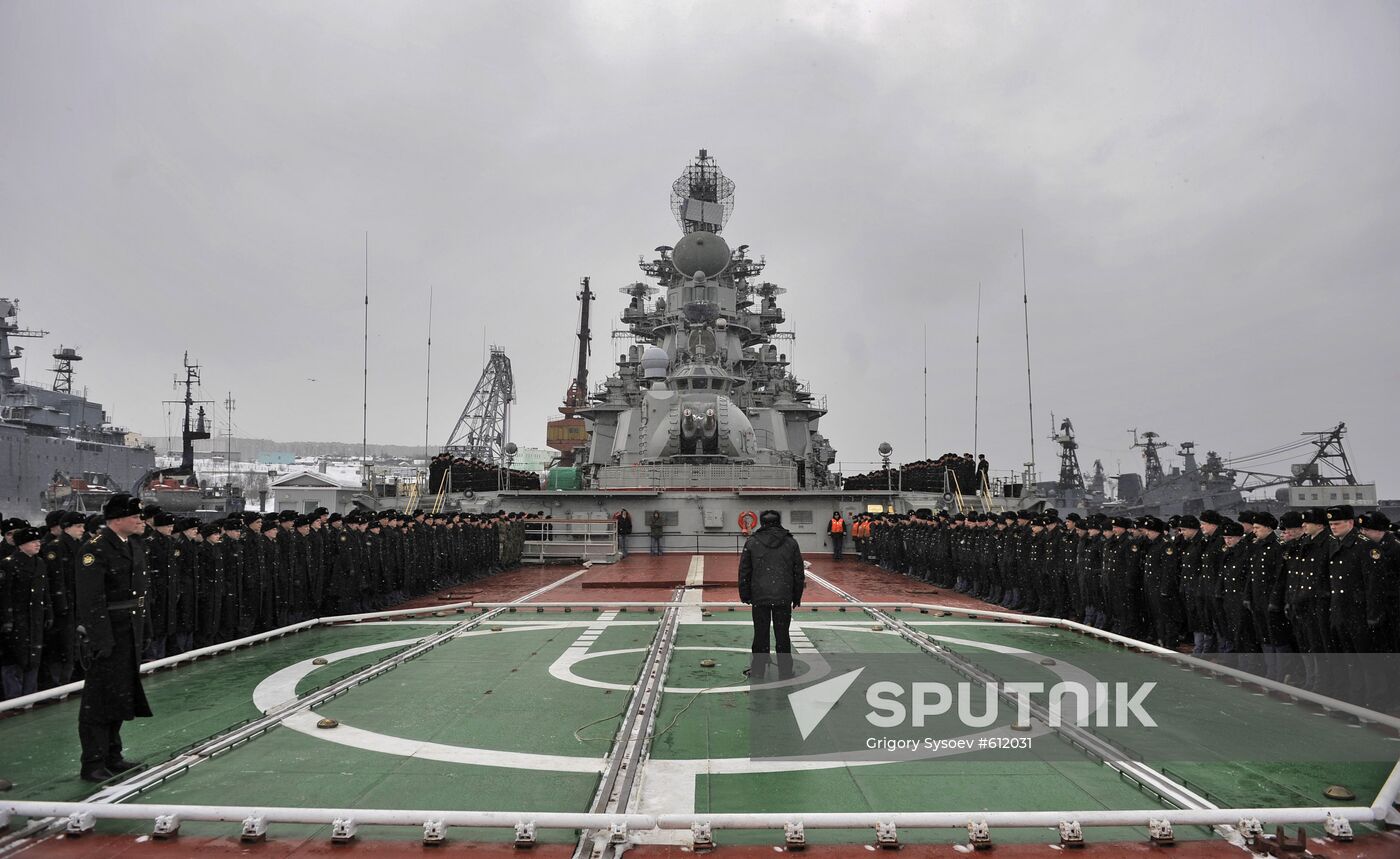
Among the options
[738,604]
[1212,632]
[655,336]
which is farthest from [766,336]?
[1212,632]

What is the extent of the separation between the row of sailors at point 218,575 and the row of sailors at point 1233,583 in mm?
7763

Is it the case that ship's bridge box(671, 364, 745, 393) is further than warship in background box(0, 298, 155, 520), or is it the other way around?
warship in background box(0, 298, 155, 520)

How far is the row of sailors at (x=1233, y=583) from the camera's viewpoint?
5.59m

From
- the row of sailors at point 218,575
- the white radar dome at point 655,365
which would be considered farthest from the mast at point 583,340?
the row of sailors at point 218,575

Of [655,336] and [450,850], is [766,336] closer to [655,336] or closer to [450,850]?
[655,336]

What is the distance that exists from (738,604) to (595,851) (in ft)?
25.8

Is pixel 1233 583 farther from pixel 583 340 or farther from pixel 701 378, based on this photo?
pixel 583 340

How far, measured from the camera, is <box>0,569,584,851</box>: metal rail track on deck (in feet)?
12.1

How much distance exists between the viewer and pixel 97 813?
3412 mm

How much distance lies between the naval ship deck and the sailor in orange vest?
11.6m

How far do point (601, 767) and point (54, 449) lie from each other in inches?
1765
